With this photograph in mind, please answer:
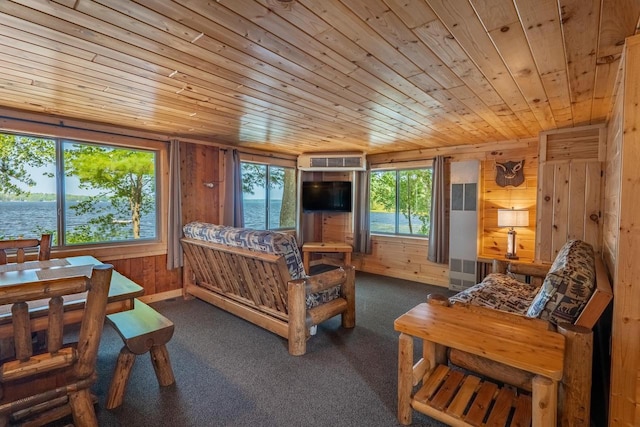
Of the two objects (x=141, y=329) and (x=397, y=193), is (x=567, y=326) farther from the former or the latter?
(x=397, y=193)

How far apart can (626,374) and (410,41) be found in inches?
77.9

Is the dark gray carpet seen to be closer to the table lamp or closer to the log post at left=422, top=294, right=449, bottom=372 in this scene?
the log post at left=422, top=294, right=449, bottom=372

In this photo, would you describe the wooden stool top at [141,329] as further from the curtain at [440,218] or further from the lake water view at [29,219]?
the curtain at [440,218]

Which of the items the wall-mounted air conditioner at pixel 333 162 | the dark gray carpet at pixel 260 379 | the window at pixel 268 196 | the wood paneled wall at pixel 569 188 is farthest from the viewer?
the wall-mounted air conditioner at pixel 333 162

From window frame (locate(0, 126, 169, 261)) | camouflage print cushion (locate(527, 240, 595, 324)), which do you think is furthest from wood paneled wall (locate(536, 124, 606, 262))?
window frame (locate(0, 126, 169, 261))

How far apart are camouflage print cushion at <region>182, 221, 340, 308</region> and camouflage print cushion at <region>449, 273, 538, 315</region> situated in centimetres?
120

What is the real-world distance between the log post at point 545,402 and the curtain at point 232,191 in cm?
409

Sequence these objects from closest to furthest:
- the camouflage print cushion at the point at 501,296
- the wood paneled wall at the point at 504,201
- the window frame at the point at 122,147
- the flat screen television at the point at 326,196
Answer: the camouflage print cushion at the point at 501,296 < the window frame at the point at 122,147 < the wood paneled wall at the point at 504,201 < the flat screen television at the point at 326,196

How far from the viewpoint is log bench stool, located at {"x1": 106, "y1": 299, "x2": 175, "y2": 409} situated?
2.06 metres

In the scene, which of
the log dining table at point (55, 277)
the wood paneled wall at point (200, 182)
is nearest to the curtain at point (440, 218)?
the wood paneled wall at point (200, 182)

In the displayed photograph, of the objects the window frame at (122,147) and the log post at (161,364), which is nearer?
the log post at (161,364)

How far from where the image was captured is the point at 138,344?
2.06 meters

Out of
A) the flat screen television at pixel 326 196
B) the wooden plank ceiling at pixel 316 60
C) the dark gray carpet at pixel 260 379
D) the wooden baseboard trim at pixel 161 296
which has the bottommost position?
the dark gray carpet at pixel 260 379

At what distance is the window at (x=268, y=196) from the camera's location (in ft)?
17.7
